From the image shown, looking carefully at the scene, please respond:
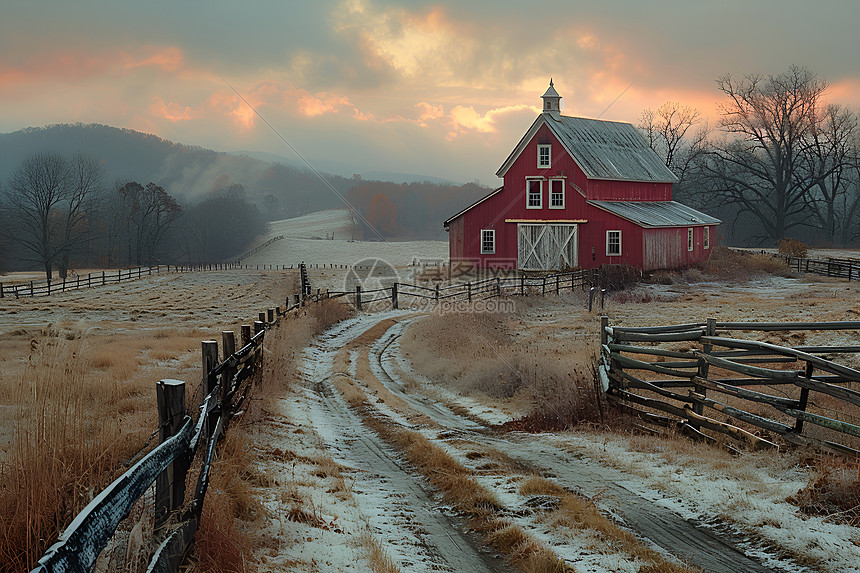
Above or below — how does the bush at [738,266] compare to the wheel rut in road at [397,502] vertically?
above

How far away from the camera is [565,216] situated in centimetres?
4156

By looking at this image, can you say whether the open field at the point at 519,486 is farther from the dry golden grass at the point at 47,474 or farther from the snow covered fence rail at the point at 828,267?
the snow covered fence rail at the point at 828,267

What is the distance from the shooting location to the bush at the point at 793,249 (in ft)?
172

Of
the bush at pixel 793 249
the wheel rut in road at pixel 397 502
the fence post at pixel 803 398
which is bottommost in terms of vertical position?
the wheel rut in road at pixel 397 502

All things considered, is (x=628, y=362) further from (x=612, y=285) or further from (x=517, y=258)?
(x=517, y=258)

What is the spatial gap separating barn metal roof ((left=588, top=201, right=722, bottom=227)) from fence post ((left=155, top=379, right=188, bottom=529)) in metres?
36.7

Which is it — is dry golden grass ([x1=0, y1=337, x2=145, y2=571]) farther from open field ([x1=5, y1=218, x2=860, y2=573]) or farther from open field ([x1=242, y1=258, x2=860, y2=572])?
open field ([x1=242, y1=258, x2=860, y2=572])

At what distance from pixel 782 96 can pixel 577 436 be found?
6793cm

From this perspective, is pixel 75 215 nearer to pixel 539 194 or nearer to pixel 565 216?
pixel 539 194

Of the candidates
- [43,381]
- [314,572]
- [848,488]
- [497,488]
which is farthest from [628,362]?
[43,381]

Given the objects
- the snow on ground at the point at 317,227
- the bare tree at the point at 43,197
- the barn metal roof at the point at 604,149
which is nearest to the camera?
the barn metal roof at the point at 604,149

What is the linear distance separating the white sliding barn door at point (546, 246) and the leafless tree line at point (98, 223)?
4819cm

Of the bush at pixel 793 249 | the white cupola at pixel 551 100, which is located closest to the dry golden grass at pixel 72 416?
the white cupola at pixel 551 100

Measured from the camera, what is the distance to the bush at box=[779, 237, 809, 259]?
52.4 m
